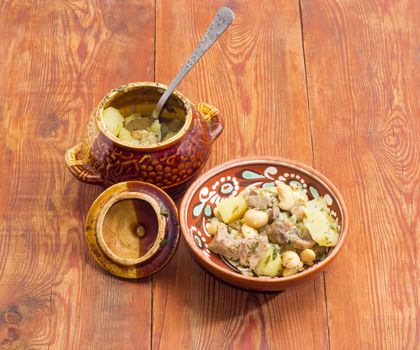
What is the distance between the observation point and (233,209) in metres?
1.27

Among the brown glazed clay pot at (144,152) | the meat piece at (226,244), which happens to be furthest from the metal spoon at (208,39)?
the meat piece at (226,244)

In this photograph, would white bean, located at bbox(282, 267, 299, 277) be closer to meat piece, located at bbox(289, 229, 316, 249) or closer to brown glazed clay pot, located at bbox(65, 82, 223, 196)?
meat piece, located at bbox(289, 229, 316, 249)

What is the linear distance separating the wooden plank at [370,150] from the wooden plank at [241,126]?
0.04 m

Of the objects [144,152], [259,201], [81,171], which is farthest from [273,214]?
[81,171]

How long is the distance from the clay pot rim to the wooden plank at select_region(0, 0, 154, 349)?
0.05 meters

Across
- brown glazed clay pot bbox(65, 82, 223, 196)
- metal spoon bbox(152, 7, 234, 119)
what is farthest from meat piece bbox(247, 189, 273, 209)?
metal spoon bbox(152, 7, 234, 119)

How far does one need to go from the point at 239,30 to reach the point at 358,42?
259 mm

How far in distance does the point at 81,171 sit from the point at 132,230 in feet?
0.44

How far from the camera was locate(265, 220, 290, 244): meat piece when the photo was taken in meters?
1.21

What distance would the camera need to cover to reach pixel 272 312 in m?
1.24

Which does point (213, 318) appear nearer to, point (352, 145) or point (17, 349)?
point (17, 349)

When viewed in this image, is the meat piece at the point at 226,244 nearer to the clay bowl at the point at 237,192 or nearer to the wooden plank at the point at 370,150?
the clay bowl at the point at 237,192

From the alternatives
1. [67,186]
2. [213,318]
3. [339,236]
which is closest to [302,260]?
[339,236]

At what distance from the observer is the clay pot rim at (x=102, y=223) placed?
1.23 metres
